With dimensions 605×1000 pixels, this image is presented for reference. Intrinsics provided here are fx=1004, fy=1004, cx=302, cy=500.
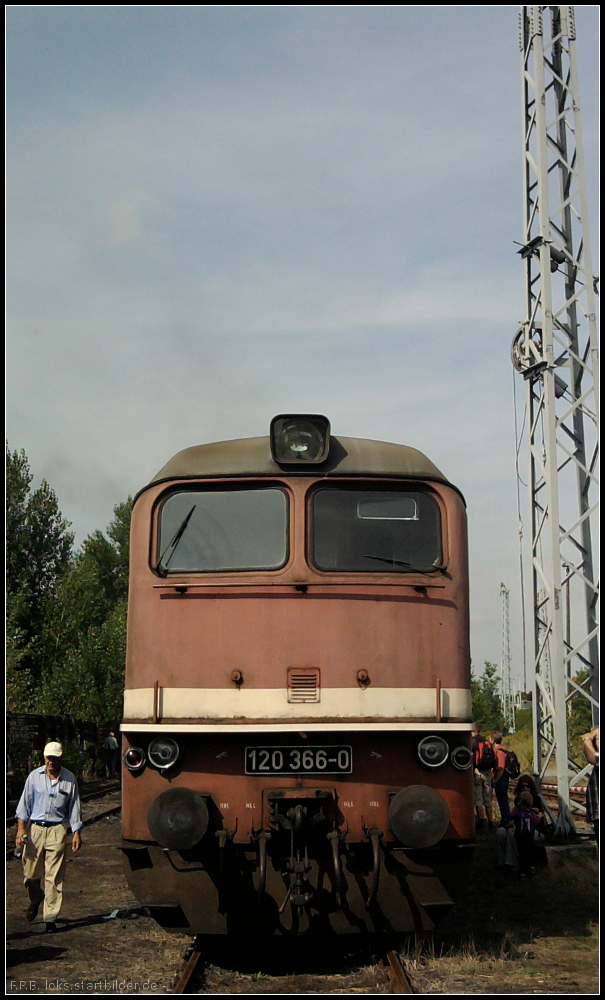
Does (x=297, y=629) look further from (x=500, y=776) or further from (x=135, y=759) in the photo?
(x=500, y=776)

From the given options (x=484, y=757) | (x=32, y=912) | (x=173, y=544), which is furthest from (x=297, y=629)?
(x=484, y=757)

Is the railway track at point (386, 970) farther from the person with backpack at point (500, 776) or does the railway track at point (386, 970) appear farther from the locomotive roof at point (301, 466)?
the person with backpack at point (500, 776)

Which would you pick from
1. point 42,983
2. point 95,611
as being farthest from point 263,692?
point 95,611

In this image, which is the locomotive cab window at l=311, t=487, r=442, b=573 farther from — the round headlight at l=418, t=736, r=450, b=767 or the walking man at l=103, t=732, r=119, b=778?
the walking man at l=103, t=732, r=119, b=778

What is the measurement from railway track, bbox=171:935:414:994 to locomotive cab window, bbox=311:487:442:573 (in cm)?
257

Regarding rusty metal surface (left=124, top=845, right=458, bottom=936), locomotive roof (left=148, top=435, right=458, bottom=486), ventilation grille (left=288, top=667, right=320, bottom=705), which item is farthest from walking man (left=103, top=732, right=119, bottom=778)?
ventilation grille (left=288, top=667, right=320, bottom=705)

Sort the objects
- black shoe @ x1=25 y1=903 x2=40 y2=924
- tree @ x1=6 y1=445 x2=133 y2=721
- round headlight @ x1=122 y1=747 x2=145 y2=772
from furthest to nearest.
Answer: tree @ x1=6 y1=445 x2=133 y2=721 → black shoe @ x1=25 y1=903 x2=40 y2=924 → round headlight @ x1=122 y1=747 x2=145 y2=772

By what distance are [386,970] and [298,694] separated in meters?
1.92

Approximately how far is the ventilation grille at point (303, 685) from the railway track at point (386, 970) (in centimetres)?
178

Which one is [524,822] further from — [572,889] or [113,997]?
[113,997]

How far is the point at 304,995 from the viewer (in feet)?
19.6

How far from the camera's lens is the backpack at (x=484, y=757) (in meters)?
13.0

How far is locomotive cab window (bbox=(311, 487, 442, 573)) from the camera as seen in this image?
22.9ft

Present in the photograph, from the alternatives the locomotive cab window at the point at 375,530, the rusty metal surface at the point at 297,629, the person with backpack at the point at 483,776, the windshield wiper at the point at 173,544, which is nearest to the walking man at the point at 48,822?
the rusty metal surface at the point at 297,629
